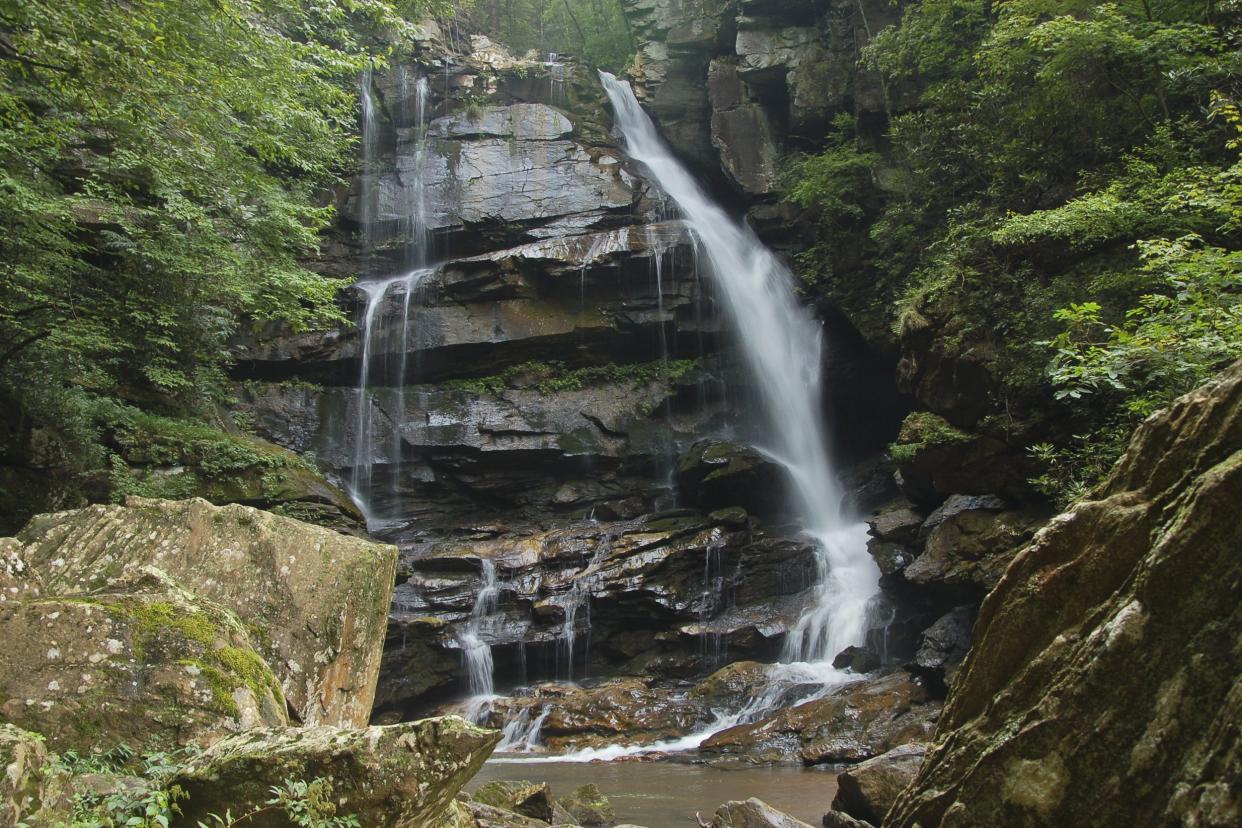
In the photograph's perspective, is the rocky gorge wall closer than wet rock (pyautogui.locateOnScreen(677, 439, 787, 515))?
Yes

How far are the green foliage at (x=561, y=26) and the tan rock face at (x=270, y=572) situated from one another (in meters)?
26.9

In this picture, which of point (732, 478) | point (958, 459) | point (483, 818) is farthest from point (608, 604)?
point (483, 818)

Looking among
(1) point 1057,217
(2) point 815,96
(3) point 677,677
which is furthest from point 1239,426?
(2) point 815,96

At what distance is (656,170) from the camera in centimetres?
2411

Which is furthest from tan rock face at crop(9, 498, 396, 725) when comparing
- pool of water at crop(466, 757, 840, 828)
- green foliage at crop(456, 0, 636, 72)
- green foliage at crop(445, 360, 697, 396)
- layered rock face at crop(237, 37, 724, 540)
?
green foliage at crop(456, 0, 636, 72)

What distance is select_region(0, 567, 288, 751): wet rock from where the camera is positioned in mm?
3422

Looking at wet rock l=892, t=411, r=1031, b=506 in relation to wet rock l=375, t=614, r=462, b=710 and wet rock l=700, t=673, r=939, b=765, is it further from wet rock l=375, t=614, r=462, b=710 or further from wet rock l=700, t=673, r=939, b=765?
wet rock l=375, t=614, r=462, b=710


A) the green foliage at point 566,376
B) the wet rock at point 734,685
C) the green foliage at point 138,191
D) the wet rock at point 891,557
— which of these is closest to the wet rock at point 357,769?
the green foliage at point 138,191

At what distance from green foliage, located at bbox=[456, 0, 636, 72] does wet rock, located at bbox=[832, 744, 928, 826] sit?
2714 cm

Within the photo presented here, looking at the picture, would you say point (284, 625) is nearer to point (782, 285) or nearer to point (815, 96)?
point (782, 285)

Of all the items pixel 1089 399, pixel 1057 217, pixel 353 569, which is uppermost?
pixel 1057 217

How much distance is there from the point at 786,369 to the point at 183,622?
17608mm

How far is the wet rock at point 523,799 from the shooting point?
250 inches

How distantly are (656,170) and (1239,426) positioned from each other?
2323 centimetres
